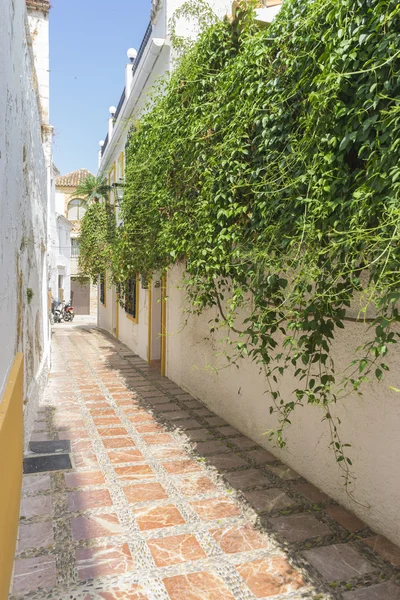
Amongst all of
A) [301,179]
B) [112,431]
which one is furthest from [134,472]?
[301,179]

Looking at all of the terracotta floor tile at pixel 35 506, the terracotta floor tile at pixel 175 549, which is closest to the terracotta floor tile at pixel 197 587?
the terracotta floor tile at pixel 175 549

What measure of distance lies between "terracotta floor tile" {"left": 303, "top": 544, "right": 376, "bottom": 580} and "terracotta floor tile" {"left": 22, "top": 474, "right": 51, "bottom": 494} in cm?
219

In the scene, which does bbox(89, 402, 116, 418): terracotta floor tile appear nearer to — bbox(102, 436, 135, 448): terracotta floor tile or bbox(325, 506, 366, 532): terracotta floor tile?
bbox(102, 436, 135, 448): terracotta floor tile

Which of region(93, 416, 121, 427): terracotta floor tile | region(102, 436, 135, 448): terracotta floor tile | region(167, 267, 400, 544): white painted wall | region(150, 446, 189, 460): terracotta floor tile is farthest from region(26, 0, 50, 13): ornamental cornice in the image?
region(150, 446, 189, 460): terracotta floor tile

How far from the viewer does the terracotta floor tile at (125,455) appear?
14.7 feet

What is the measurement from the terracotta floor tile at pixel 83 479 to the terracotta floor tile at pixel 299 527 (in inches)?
62.1

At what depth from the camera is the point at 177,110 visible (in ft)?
17.4

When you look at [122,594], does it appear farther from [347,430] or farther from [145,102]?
[145,102]

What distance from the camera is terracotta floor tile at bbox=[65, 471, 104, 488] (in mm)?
3936

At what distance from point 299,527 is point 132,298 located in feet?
28.6

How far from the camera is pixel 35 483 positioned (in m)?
3.93

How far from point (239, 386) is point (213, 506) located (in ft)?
6.14

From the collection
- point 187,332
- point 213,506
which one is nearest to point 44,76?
point 187,332

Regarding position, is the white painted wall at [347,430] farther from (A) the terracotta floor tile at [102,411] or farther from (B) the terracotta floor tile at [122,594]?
(B) the terracotta floor tile at [122,594]
